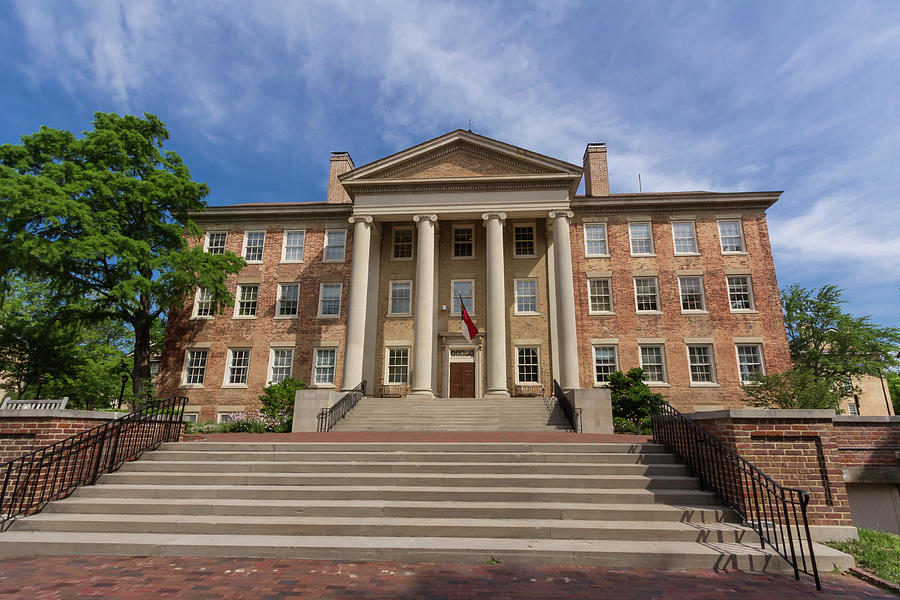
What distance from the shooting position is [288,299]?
83.7 feet

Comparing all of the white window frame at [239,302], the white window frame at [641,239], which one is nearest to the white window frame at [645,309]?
the white window frame at [641,239]

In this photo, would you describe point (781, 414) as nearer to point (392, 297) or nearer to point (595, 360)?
point (595, 360)

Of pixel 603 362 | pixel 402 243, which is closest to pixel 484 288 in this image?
pixel 402 243

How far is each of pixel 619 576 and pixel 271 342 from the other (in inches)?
878

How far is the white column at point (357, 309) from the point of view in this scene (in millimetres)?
21016

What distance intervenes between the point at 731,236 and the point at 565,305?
423 inches

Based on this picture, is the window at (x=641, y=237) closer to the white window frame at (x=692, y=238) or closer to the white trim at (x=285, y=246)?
the white window frame at (x=692, y=238)

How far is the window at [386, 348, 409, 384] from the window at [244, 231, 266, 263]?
9.41 m

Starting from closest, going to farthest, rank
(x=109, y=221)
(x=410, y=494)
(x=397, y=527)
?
(x=397, y=527) < (x=410, y=494) < (x=109, y=221)

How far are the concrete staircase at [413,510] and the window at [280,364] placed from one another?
48.4 feet

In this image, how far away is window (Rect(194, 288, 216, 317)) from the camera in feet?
83.4

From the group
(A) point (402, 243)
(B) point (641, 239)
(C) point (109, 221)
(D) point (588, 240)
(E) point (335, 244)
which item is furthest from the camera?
(E) point (335, 244)

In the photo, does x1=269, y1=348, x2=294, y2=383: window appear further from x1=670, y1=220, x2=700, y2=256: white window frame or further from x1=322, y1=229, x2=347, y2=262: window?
x1=670, y1=220, x2=700, y2=256: white window frame

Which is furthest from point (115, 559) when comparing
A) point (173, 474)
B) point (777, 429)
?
point (777, 429)
